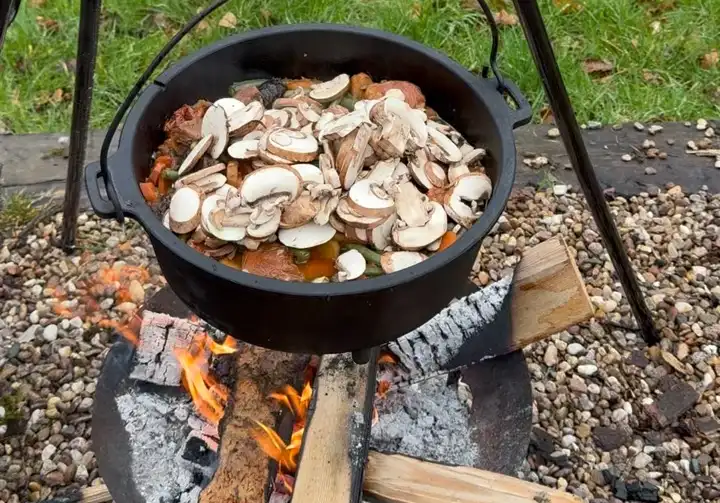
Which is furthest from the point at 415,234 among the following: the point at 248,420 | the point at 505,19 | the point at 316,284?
the point at 505,19

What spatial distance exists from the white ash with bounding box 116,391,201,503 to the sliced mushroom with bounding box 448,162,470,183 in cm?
107

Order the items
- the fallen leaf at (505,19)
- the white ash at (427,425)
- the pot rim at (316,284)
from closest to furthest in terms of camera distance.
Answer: the pot rim at (316,284), the white ash at (427,425), the fallen leaf at (505,19)

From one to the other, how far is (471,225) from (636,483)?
113 cm

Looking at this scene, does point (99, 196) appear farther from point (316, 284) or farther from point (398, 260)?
point (398, 260)

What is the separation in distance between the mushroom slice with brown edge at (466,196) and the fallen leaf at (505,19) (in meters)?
2.43

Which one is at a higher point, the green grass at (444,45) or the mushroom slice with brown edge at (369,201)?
the mushroom slice with brown edge at (369,201)

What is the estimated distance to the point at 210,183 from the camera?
160 centimetres

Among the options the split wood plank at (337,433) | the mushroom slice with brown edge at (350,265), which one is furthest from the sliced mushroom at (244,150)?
the split wood plank at (337,433)

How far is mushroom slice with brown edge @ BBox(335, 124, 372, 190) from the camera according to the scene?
158 cm

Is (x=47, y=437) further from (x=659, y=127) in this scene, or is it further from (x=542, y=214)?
(x=659, y=127)

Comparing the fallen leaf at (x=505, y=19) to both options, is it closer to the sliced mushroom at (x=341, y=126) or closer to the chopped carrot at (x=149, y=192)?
the sliced mushroom at (x=341, y=126)

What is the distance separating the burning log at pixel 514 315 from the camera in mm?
2010

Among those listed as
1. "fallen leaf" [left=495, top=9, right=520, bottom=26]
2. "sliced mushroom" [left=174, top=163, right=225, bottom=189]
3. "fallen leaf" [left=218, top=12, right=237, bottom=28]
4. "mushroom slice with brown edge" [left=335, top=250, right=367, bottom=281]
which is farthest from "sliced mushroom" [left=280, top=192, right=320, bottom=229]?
"fallen leaf" [left=495, top=9, right=520, bottom=26]

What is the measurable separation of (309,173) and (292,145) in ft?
0.24
